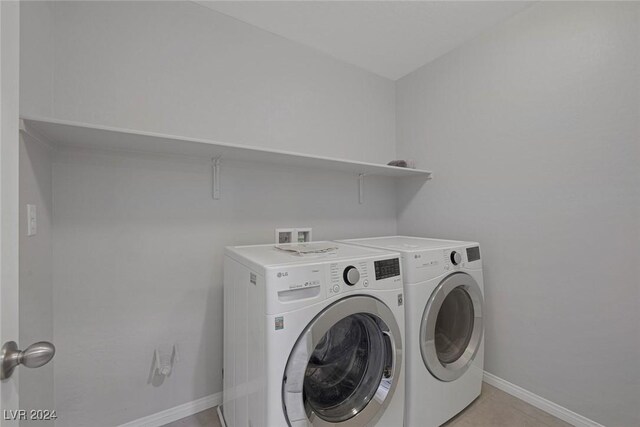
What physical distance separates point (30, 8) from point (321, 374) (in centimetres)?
196

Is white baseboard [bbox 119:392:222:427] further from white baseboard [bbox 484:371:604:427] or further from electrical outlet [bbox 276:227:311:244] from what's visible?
white baseboard [bbox 484:371:604:427]

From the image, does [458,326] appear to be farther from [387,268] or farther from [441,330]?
[387,268]

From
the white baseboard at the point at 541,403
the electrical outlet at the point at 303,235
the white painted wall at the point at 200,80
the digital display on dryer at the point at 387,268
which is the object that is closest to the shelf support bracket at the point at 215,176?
the white painted wall at the point at 200,80

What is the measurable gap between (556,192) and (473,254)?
0.58m

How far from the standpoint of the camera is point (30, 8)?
108 centimetres

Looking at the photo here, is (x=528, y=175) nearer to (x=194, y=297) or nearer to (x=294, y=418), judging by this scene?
(x=294, y=418)

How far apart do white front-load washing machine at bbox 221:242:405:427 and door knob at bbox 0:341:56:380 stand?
0.57m

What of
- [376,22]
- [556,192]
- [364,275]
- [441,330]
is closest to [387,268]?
[364,275]

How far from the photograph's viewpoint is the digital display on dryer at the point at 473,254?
1.66 metres

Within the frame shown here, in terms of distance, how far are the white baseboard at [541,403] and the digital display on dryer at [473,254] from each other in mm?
894

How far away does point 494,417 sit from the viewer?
1586 millimetres

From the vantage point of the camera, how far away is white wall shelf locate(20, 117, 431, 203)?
3.63 ft

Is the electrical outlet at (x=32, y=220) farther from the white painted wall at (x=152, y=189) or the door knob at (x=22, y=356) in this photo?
the door knob at (x=22, y=356)

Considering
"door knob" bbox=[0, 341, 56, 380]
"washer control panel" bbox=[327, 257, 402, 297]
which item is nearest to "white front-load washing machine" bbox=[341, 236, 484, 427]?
"washer control panel" bbox=[327, 257, 402, 297]
